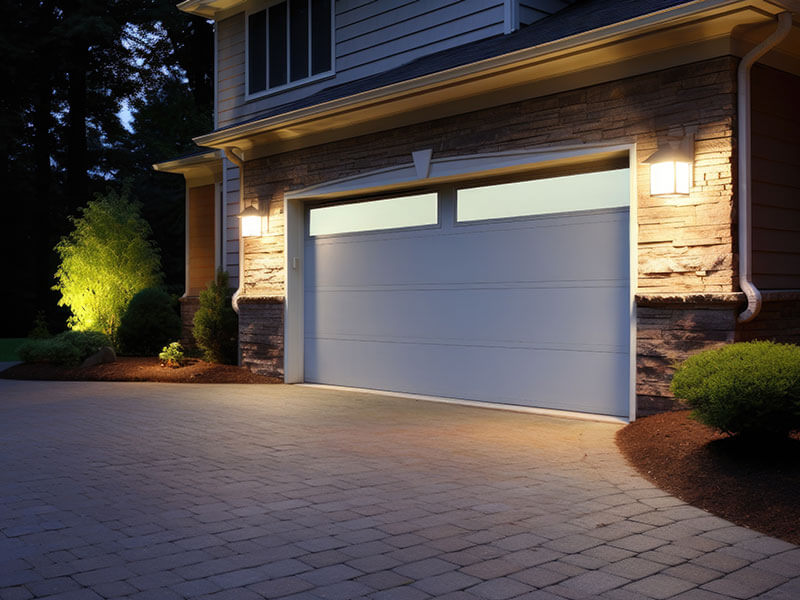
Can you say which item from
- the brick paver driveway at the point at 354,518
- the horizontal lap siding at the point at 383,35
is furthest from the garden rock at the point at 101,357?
the brick paver driveway at the point at 354,518

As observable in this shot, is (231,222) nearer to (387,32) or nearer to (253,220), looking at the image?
(253,220)

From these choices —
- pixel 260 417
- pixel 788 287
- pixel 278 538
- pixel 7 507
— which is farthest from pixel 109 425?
pixel 788 287

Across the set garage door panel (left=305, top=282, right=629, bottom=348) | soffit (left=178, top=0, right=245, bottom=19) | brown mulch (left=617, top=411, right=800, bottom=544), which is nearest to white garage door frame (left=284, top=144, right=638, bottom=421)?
garage door panel (left=305, top=282, right=629, bottom=348)

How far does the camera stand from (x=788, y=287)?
713cm

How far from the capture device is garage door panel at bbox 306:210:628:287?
25.3ft

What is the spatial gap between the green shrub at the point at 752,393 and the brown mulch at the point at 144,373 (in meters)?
6.95

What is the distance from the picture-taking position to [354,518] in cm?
438

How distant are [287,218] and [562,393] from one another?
4799mm

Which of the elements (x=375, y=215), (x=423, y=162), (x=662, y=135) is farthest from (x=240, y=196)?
(x=662, y=135)

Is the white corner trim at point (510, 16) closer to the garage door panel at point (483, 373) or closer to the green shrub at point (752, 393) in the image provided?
the garage door panel at point (483, 373)

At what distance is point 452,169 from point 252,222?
3.63 meters

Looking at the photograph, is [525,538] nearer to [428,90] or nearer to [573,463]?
[573,463]

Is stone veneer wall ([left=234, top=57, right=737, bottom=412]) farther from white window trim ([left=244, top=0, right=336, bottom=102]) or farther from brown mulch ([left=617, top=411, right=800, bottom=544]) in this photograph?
white window trim ([left=244, top=0, right=336, bottom=102])

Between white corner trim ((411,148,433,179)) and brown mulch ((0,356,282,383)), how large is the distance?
3.75 metres
